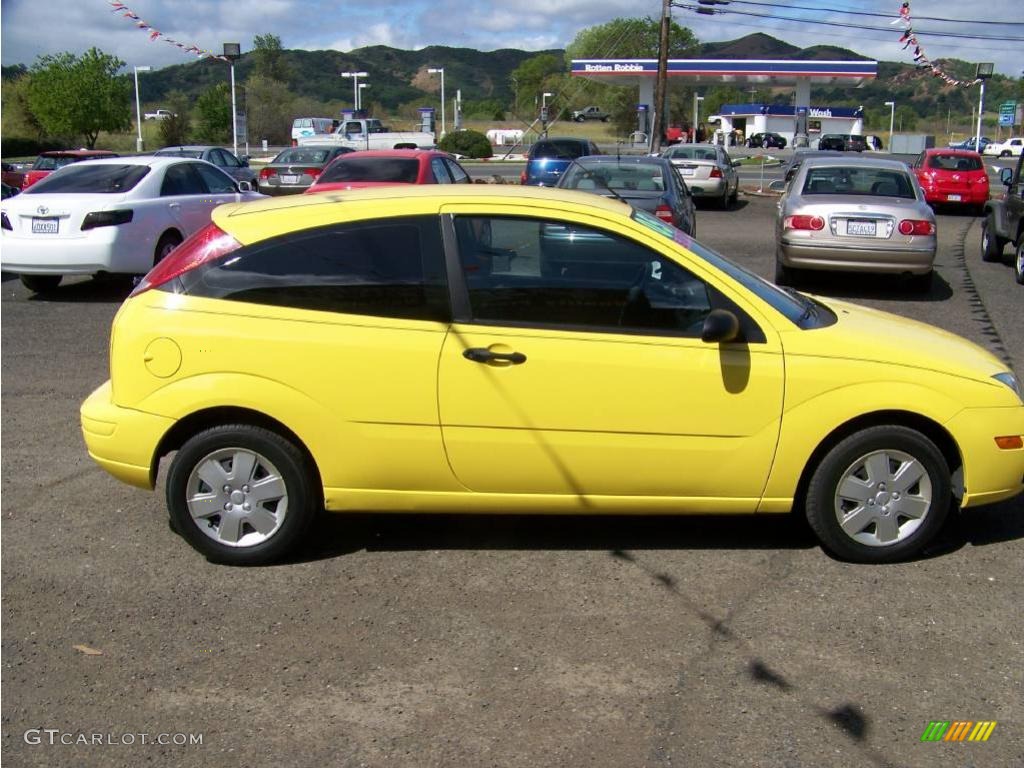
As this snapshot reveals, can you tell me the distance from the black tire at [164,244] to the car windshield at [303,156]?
11.4m

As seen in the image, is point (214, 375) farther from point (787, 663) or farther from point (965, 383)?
point (965, 383)

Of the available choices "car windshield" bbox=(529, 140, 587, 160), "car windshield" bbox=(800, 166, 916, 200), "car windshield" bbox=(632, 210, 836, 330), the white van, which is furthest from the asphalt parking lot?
the white van

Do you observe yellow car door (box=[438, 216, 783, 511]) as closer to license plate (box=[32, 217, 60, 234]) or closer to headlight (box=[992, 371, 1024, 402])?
headlight (box=[992, 371, 1024, 402])

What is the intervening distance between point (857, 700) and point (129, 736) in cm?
256

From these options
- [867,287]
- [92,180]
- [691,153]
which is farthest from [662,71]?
[92,180]

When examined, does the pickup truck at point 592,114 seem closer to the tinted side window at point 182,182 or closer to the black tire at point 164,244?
the tinted side window at point 182,182

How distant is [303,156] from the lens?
24.6m

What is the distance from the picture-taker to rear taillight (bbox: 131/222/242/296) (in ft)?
16.4

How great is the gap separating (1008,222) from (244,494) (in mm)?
13626

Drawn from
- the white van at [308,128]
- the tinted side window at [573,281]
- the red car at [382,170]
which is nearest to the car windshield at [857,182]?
the red car at [382,170]

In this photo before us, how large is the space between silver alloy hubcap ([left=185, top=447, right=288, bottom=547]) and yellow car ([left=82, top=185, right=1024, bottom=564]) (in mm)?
10

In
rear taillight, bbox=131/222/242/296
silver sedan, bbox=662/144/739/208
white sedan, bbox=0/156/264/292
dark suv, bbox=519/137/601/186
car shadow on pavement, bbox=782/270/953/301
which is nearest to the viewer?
rear taillight, bbox=131/222/242/296

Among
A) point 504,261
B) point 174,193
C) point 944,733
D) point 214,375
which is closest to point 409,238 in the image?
point 504,261

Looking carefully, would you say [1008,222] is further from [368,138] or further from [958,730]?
[368,138]
